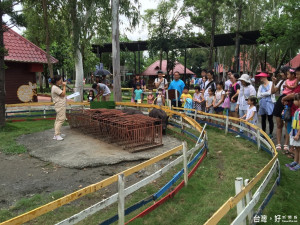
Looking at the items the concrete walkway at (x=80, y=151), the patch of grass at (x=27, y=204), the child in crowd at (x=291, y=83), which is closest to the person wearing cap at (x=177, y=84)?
the concrete walkway at (x=80, y=151)

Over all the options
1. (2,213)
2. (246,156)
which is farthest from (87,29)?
(2,213)

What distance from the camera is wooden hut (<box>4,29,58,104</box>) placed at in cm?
1553

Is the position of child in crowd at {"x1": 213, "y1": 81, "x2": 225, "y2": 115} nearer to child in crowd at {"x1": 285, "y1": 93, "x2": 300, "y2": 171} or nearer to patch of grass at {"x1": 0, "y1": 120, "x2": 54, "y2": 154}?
child in crowd at {"x1": 285, "y1": 93, "x2": 300, "y2": 171}

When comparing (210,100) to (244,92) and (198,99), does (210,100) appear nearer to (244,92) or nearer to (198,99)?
(198,99)

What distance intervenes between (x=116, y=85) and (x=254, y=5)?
26.8 meters

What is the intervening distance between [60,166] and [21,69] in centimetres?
1198

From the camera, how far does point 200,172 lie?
5496 millimetres

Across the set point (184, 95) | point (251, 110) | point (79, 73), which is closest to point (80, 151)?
point (251, 110)

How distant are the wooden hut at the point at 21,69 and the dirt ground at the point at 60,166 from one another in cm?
842

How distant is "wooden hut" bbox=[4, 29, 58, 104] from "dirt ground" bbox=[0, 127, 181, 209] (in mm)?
8419

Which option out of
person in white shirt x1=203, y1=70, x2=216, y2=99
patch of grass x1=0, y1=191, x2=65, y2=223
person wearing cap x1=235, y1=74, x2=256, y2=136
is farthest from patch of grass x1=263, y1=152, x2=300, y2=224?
person in white shirt x1=203, y1=70, x2=216, y2=99

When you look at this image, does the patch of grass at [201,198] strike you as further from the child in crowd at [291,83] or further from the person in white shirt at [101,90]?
the person in white shirt at [101,90]

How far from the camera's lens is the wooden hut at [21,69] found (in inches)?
611

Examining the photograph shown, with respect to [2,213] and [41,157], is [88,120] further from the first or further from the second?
[2,213]
